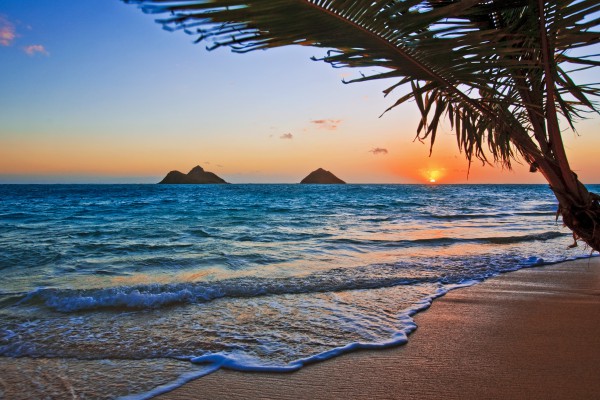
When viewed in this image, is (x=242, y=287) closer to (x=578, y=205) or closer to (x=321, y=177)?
(x=578, y=205)

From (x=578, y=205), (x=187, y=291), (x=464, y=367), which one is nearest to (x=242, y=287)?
(x=187, y=291)

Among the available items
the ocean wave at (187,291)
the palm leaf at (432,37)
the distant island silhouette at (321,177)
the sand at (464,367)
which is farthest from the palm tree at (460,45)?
the distant island silhouette at (321,177)

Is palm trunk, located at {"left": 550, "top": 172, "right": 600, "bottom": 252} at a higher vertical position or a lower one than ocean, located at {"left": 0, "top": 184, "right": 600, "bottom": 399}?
higher

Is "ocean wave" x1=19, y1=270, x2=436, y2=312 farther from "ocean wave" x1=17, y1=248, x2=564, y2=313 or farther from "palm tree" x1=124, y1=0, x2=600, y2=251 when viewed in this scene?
"palm tree" x1=124, y1=0, x2=600, y2=251

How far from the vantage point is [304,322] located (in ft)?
15.4

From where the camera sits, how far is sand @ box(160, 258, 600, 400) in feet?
9.91

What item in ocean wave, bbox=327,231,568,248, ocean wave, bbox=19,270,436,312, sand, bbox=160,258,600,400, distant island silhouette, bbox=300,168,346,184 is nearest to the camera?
sand, bbox=160,258,600,400

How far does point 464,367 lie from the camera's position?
3.39m

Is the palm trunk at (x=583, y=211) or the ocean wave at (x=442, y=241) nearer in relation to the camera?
the palm trunk at (x=583, y=211)

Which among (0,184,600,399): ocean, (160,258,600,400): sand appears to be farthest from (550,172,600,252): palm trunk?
(0,184,600,399): ocean

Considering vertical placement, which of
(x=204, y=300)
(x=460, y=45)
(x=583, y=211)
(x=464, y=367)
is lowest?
(x=204, y=300)

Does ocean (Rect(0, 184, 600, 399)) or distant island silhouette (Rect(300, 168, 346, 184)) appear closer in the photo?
ocean (Rect(0, 184, 600, 399))

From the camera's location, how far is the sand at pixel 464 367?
302cm

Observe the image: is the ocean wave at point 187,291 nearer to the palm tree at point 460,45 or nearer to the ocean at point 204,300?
the ocean at point 204,300
